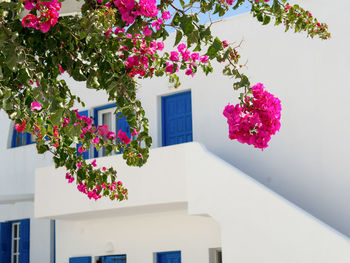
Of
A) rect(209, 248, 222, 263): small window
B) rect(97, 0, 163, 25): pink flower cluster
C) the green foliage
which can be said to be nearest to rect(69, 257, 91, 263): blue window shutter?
rect(209, 248, 222, 263): small window

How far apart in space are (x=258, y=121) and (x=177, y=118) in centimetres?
879

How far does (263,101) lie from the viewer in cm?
380

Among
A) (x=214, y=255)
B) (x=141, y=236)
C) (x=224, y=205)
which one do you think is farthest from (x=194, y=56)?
(x=141, y=236)

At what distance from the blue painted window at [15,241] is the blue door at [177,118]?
3.84 metres

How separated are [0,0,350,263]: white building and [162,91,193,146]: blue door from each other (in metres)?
0.03

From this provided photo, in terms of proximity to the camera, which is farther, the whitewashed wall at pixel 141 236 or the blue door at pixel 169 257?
the blue door at pixel 169 257

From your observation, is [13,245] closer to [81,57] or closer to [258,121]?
[81,57]

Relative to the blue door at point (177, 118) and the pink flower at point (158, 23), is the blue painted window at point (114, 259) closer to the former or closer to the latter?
the blue door at point (177, 118)

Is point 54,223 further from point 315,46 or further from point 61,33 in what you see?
point 61,33

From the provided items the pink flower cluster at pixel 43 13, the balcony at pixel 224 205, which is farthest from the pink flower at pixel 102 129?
the balcony at pixel 224 205

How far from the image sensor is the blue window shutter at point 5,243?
14.3 m

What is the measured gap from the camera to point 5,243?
14.4m

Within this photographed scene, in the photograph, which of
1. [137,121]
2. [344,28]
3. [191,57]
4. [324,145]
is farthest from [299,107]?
[137,121]

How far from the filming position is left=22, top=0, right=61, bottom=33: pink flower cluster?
3.18 metres
